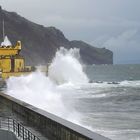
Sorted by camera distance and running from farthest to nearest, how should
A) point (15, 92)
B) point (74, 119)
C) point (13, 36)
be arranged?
point (13, 36)
point (15, 92)
point (74, 119)

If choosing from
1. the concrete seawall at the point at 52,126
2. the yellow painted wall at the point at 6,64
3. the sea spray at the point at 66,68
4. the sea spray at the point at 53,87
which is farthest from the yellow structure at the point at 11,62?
the concrete seawall at the point at 52,126

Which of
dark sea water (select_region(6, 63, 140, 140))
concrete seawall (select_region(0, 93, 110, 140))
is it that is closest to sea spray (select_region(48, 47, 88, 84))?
dark sea water (select_region(6, 63, 140, 140))

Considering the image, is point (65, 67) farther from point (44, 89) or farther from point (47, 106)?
point (47, 106)

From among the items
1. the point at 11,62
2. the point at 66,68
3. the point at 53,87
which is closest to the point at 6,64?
the point at 11,62

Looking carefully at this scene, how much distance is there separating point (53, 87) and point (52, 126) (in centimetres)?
3198

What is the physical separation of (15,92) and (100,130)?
52.7 feet

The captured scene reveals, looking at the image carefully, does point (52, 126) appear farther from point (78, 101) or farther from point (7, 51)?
point (7, 51)

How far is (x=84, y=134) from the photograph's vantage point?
8.96 metres

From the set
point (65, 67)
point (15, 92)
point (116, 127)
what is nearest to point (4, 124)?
point (116, 127)

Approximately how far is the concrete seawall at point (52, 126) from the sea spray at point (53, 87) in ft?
20.8

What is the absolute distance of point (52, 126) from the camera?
11039 mm

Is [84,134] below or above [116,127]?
above

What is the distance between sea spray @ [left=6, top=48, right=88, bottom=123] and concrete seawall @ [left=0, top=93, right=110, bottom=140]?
6.35 m

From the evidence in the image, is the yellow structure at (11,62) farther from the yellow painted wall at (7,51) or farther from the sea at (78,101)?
the sea at (78,101)
